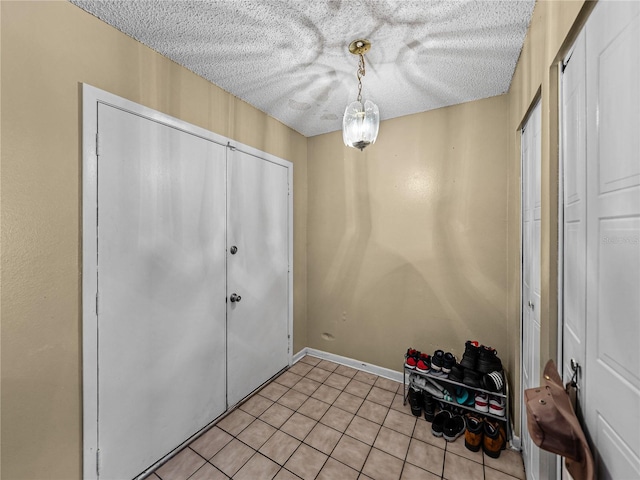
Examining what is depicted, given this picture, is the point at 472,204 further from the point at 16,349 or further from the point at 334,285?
the point at 16,349

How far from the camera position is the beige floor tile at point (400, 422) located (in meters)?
1.85

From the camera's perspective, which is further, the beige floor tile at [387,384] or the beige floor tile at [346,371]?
the beige floor tile at [346,371]

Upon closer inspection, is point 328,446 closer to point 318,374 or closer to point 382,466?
point 382,466

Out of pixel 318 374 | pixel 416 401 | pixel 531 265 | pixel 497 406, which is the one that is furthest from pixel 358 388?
pixel 531 265

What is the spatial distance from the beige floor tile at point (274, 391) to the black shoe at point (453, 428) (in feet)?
4.16

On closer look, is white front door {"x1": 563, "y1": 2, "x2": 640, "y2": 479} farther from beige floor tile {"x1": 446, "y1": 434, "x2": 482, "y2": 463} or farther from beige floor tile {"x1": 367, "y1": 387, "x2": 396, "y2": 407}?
beige floor tile {"x1": 367, "y1": 387, "x2": 396, "y2": 407}

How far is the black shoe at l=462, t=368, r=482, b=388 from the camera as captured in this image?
5.92ft

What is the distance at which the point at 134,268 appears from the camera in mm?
1472

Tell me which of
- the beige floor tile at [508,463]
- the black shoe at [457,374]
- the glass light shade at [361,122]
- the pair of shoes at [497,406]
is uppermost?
the glass light shade at [361,122]

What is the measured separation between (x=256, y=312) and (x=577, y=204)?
216 cm

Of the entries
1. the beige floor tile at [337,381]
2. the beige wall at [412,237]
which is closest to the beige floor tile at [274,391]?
the beige floor tile at [337,381]

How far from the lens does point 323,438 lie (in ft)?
5.82

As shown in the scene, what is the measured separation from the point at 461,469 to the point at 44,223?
2550 millimetres

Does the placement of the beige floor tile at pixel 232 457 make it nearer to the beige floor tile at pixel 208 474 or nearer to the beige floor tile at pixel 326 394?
the beige floor tile at pixel 208 474
